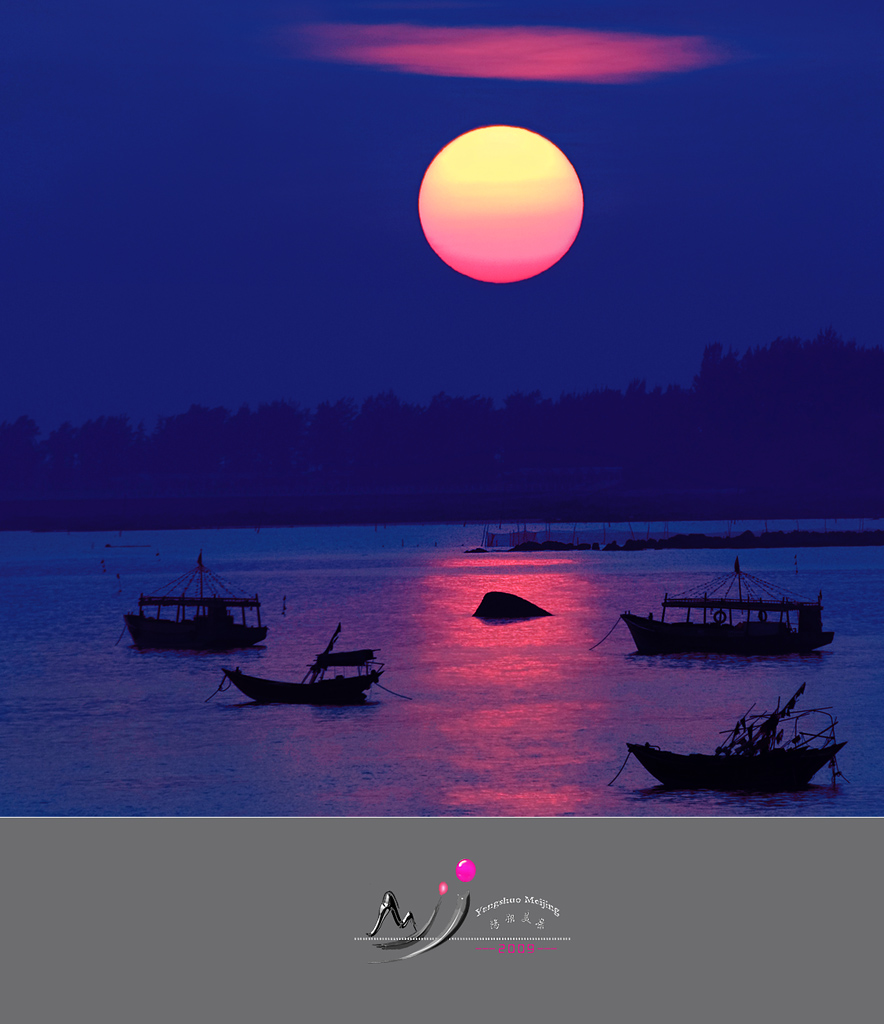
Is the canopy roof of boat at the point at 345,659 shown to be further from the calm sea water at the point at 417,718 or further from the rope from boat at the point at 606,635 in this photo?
the rope from boat at the point at 606,635

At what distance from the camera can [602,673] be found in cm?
5166

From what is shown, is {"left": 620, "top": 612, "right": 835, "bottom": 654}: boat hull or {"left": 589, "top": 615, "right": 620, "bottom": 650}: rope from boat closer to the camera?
{"left": 620, "top": 612, "right": 835, "bottom": 654}: boat hull

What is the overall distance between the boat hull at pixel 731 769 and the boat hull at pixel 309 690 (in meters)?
18.2

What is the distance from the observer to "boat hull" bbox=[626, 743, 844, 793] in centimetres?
2494

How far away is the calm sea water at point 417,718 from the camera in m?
26.1

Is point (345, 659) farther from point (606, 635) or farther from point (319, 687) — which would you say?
point (606, 635)

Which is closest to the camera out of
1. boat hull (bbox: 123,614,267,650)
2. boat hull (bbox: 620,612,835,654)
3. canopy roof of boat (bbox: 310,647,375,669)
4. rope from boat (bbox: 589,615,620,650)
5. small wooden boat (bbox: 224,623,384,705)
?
small wooden boat (bbox: 224,623,384,705)

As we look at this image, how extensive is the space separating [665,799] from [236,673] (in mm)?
21769
